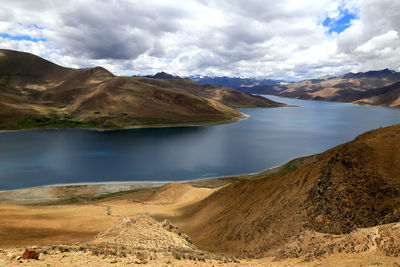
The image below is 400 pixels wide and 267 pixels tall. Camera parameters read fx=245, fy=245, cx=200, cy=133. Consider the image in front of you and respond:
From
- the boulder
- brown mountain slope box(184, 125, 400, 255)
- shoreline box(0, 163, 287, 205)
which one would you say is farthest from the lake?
the boulder

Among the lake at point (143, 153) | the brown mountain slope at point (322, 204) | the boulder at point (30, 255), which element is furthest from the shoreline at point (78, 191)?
the boulder at point (30, 255)

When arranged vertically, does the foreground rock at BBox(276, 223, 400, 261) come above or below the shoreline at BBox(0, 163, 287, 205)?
above

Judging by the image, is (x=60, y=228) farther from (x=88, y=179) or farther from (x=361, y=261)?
(x=88, y=179)

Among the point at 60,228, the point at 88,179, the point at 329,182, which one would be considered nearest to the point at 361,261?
the point at 329,182

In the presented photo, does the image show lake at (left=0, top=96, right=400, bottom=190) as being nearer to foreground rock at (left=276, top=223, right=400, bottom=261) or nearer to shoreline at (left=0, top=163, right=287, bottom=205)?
shoreline at (left=0, top=163, right=287, bottom=205)

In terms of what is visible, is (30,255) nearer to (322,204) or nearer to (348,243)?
(348,243)

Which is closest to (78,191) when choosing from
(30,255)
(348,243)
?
(30,255)
